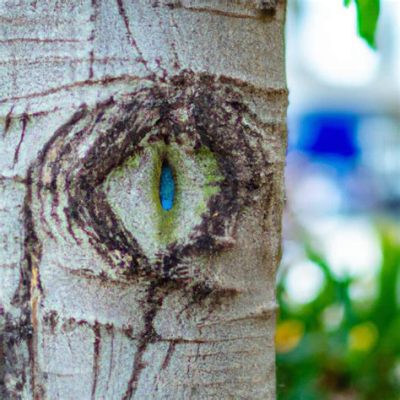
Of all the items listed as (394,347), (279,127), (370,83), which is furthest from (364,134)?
(279,127)

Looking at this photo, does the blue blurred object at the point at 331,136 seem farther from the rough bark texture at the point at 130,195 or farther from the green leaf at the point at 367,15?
the rough bark texture at the point at 130,195

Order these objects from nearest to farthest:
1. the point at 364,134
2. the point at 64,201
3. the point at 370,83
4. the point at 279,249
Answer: the point at 64,201
the point at 279,249
the point at 364,134
the point at 370,83

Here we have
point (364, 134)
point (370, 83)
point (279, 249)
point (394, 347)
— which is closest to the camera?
point (279, 249)

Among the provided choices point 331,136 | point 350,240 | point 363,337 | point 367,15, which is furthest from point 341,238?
point 367,15

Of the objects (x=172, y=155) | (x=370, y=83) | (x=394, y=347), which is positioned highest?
(x=370, y=83)

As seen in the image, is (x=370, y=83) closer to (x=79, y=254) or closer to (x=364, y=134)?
(x=364, y=134)

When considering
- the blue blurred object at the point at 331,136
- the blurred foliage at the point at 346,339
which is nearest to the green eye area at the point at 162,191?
the blurred foliage at the point at 346,339

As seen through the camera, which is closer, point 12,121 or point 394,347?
point 12,121
